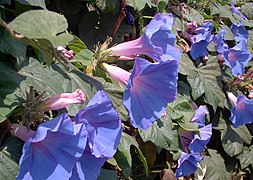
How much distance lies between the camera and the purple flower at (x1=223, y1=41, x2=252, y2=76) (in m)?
2.32

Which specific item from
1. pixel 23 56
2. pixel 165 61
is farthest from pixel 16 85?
pixel 165 61

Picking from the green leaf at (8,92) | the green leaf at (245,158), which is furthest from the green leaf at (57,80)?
the green leaf at (245,158)

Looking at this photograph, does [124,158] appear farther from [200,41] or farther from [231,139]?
[231,139]

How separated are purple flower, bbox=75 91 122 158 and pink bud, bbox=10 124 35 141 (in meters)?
0.09

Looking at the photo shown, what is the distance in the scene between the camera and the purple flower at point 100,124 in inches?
37.0

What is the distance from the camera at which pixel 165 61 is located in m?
1.07

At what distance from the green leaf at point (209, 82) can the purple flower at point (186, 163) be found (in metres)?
0.32

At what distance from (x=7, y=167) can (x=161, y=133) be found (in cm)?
73

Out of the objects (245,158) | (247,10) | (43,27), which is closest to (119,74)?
(43,27)

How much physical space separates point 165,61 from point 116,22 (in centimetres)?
69

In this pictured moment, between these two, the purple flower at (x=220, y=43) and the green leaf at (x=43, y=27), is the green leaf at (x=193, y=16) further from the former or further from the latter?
the green leaf at (x=43, y=27)

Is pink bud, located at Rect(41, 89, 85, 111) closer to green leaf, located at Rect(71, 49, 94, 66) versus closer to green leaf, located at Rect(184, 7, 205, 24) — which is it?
green leaf, located at Rect(71, 49, 94, 66)

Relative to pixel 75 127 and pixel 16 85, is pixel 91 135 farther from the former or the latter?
pixel 16 85

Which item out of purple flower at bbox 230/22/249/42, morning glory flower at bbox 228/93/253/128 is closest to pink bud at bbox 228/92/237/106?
morning glory flower at bbox 228/93/253/128
